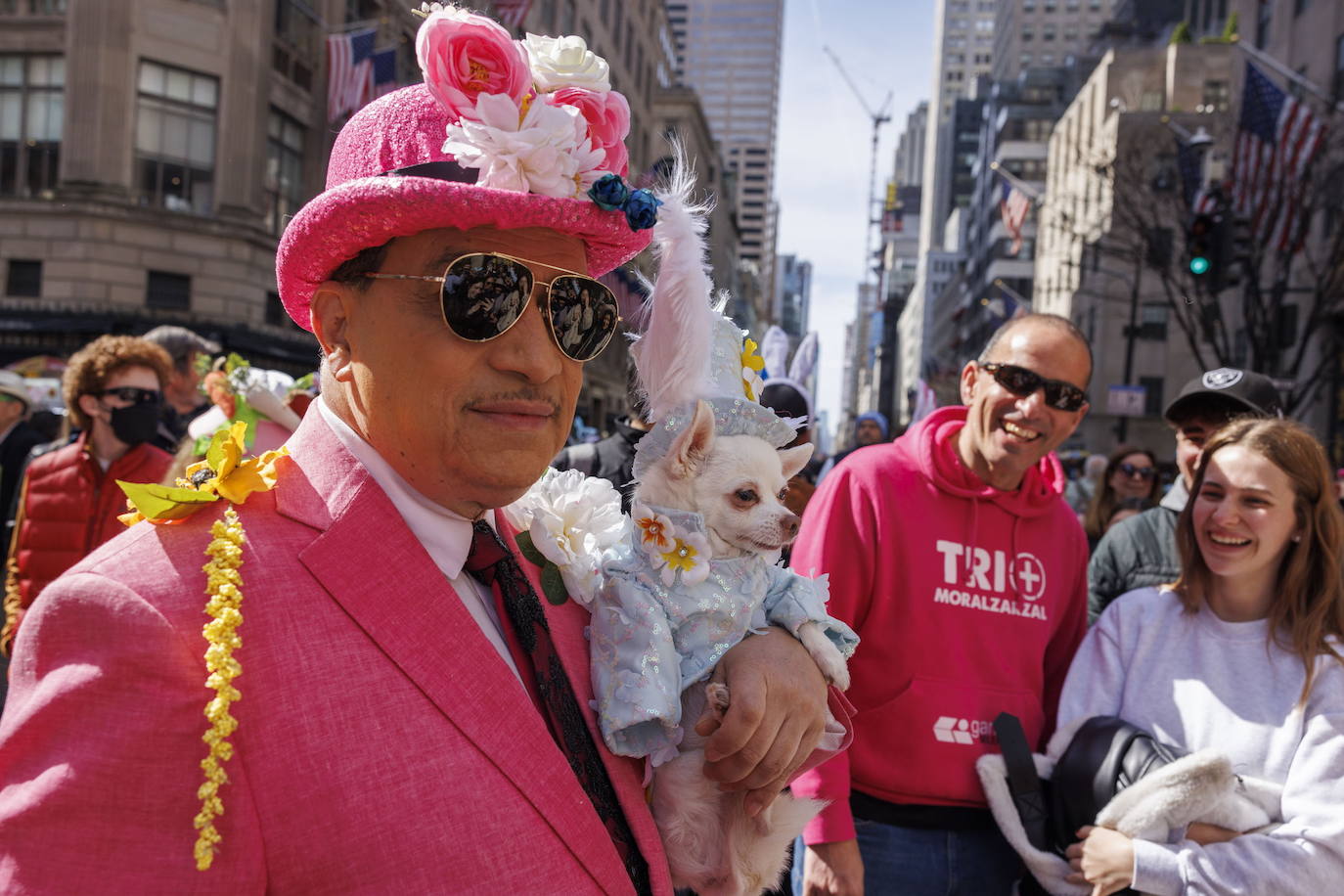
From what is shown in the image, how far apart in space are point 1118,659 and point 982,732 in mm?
517

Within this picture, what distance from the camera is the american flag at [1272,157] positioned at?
47.3 feet

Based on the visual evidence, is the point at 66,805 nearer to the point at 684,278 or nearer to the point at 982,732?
the point at 684,278

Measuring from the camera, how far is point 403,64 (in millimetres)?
26875

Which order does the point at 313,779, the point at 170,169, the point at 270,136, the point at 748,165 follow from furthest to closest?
the point at 748,165 < the point at 270,136 < the point at 170,169 < the point at 313,779

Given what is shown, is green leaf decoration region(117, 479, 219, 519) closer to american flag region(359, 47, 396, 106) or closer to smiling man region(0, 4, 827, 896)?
smiling man region(0, 4, 827, 896)

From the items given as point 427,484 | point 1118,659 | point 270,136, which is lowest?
point 1118,659

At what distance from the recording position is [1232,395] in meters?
3.91

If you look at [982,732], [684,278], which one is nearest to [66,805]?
[684,278]

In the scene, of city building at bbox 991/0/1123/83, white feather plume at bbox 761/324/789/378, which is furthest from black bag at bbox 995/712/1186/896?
city building at bbox 991/0/1123/83

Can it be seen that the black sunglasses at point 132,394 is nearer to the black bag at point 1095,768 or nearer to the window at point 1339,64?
the black bag at point 1095,768

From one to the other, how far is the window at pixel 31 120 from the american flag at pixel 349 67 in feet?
19.3

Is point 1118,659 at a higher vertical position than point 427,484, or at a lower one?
lower

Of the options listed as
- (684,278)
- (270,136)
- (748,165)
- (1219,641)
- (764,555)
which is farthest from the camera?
(748,165)

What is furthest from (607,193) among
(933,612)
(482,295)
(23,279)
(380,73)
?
(23,279)
